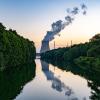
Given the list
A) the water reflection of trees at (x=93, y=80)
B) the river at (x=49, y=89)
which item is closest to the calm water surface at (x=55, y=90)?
the river at (x=49, y=89)

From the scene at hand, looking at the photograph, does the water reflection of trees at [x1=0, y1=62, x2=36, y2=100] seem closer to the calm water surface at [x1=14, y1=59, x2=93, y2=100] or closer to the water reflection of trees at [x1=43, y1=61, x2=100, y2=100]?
the calm water surface at [x1=14, y1=59, x2=93, y2=100]

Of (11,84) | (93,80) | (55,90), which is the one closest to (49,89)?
(55,90)

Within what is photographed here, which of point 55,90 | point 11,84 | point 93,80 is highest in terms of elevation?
point 93,80

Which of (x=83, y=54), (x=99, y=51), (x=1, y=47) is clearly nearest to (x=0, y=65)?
(x=1, y=47)

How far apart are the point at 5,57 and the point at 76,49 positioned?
66610mm

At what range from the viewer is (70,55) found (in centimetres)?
14225

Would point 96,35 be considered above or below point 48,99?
above

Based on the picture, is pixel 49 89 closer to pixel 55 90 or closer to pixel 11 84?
pixel 55 90

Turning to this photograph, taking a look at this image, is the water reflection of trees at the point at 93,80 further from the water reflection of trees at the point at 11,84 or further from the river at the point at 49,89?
A: the water reflection of trees at the point at 11,84

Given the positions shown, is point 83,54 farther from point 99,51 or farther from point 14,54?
point 14,54

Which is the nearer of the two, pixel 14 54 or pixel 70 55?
pixel 14 54

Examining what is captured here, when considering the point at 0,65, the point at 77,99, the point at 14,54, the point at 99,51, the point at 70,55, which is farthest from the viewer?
the point at 70,55

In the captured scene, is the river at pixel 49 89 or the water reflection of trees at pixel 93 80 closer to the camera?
the river at pixel 49 89

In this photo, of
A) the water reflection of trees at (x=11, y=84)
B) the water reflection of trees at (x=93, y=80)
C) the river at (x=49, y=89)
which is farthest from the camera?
the water reflection of trees at (x=11, y=84)
